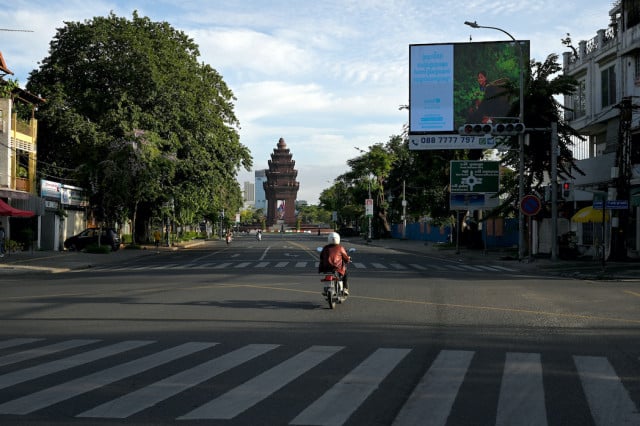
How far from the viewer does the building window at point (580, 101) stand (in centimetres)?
3934

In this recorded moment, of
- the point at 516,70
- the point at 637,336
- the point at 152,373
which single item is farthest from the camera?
the point at 516,70

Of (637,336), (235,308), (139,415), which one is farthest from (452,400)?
(235,308)

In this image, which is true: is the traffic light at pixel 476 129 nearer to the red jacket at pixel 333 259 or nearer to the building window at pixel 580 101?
the building window at pixel 580 101

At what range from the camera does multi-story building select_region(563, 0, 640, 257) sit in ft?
95.6

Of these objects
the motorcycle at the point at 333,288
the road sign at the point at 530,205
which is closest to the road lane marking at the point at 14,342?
the motorcycle at the point at 333,288

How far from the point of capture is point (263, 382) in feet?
23.4

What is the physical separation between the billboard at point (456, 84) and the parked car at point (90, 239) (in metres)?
20.7

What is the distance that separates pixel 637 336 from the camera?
10539mm

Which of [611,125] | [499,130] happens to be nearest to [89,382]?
[499,130]

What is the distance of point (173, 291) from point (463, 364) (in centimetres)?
1093

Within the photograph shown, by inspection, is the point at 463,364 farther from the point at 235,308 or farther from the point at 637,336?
the point at 235,308

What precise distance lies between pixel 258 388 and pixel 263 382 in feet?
0.91

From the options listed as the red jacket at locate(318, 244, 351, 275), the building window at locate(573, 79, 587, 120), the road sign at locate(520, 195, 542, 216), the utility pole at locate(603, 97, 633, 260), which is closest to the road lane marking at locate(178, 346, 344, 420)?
the red jacket at locate(318, 244, 351, 275)

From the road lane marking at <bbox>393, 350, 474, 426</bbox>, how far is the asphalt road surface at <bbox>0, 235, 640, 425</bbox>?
24mm
